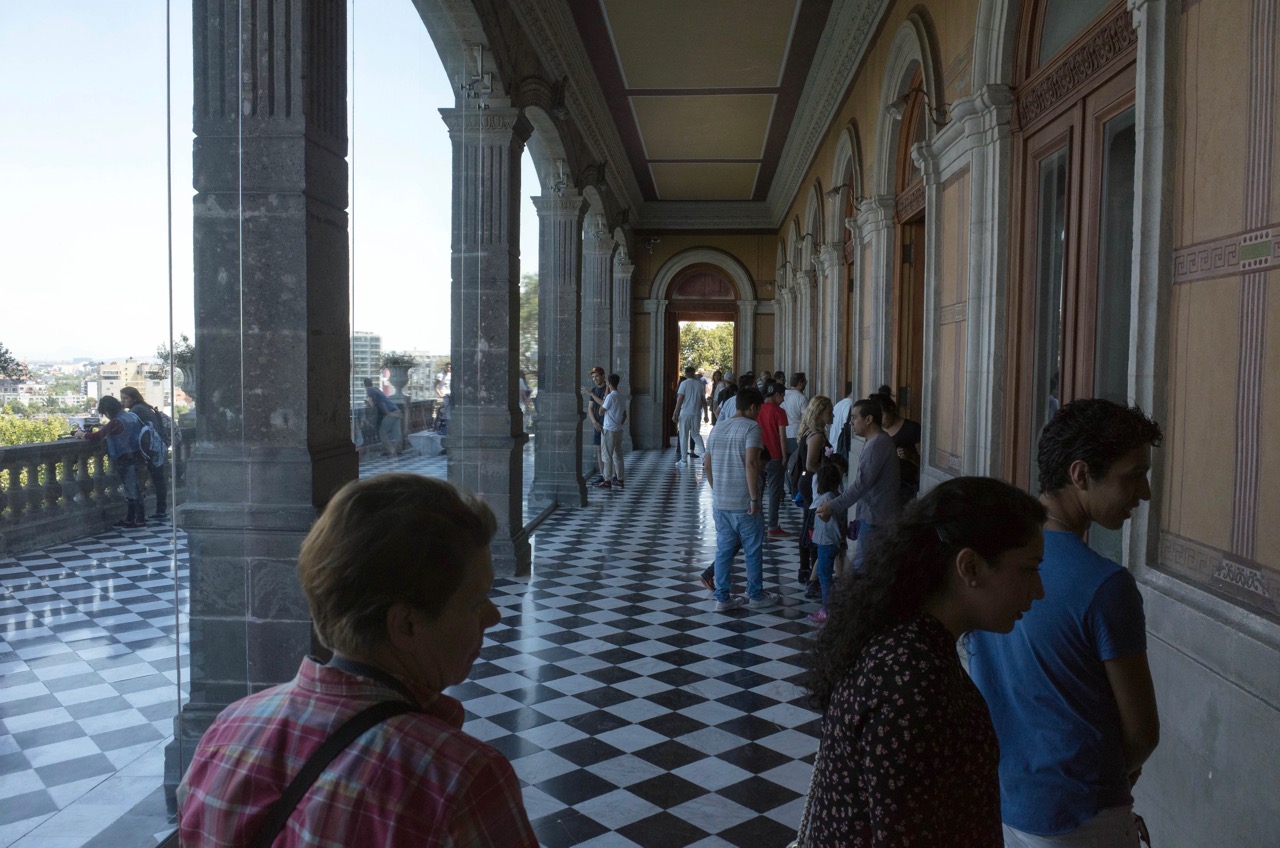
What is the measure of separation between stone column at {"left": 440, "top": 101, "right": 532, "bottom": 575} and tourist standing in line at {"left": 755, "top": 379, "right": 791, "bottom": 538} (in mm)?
2365

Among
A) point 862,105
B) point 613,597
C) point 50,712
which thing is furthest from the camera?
point 862,105

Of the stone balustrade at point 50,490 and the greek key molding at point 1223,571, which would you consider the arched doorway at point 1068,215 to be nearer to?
the greek key molding at point 1223,571

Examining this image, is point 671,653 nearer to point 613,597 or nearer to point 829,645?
point 613,597

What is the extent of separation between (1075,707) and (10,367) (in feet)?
8.48

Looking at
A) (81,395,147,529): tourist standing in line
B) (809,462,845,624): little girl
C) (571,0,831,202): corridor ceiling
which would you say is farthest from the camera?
(571,0,831,202): corridor ceiling

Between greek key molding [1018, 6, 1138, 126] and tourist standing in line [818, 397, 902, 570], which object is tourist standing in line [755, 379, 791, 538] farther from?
greek key molding [1018, 6, 1138, 126]

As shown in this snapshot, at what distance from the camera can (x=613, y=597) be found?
23.9ft

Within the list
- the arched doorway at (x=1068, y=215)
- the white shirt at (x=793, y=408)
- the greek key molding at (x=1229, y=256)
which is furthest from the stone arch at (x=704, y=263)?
the greek key molding at (x=1229, y=256)

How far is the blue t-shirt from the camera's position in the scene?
1.80 meters

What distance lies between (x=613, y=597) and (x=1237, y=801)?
5.01 meters

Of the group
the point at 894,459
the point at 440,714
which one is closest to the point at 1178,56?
the point at 894,459

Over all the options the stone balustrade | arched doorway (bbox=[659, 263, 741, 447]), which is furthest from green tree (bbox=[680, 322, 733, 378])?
the stone balustrade

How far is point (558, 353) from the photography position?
11.9m

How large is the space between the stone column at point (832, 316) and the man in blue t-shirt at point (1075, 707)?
9.36 metres
